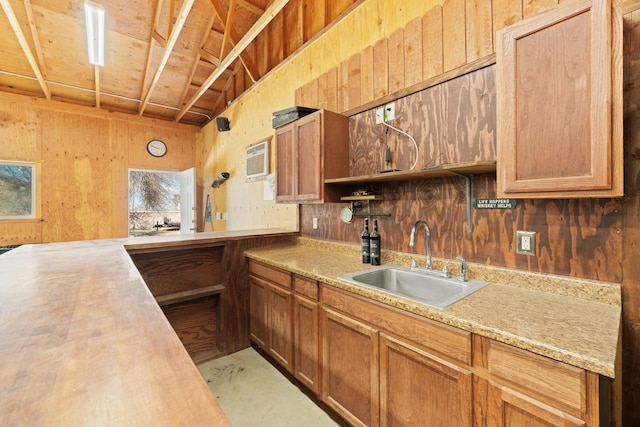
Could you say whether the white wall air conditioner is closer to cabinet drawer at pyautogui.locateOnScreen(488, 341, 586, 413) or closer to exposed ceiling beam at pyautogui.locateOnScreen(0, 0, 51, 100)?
exposed ceiling beam at pyautogui.locateOnScreen(0, 0, 51, 100)

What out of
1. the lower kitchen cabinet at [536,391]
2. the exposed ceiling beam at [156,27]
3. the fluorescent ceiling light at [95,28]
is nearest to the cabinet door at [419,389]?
the lower kitchen cabinet at [536,391]

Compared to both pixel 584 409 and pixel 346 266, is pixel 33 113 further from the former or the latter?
pixel 584 409

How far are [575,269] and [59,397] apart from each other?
6.22 ft

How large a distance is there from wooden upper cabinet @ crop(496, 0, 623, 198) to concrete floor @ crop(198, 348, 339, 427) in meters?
1.81

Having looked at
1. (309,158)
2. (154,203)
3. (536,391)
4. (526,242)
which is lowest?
(536,391)

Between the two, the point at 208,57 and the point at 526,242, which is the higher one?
the point at 208,57

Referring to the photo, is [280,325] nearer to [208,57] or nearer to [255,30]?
[255,30]

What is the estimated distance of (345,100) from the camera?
8.27 ft

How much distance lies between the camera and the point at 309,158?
2344 mm

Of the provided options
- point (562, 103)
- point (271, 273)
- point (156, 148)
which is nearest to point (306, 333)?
point (271, 273)

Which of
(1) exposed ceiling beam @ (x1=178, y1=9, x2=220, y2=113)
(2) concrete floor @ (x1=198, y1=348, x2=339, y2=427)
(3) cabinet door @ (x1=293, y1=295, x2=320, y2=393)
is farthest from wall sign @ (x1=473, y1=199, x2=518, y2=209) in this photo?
(1) exposed ceiling beam @ (x1=178, y1=9, x2=220, y2=113)

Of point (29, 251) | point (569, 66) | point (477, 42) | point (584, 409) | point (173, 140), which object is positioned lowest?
point (584, 409)

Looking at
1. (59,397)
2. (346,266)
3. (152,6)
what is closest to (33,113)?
(152,6)

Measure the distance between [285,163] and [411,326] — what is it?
184cm
